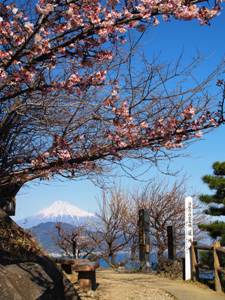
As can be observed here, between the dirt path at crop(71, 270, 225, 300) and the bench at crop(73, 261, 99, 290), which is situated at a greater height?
the bench at crop(73, 261, 99, 290)

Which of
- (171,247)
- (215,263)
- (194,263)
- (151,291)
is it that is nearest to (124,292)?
(151,291)

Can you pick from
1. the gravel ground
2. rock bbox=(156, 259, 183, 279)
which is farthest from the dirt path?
rock bbox=(156, 259, 183, 279)

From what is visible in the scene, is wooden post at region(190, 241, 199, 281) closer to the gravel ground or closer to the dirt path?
the dirt path

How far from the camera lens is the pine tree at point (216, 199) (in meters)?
14.3

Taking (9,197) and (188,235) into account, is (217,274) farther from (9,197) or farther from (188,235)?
(9,197)

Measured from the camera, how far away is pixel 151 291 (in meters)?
10.0

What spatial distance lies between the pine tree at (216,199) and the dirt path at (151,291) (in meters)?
2.51

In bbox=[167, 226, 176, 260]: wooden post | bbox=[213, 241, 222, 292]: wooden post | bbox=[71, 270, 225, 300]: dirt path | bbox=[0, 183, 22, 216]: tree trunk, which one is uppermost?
bbox=[0, 183, 22, 216]: tree trunk

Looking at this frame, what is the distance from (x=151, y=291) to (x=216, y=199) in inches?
217

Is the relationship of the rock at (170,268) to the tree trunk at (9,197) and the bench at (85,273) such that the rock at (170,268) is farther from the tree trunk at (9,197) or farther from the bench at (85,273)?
Result: the tree trunk at (9,197)

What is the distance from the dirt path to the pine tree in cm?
251

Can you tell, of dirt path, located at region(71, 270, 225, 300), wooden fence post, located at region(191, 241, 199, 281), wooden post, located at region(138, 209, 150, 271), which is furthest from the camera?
wooden post, located at region(138, 209, 150, 271)

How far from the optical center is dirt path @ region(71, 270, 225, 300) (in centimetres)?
922

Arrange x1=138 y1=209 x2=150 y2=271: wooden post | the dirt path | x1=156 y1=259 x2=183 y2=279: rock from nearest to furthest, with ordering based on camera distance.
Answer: the dirt path, x1=156 y1=259 x2=183 y2=279: rock, x1=138 y1=209 x2=150 y2=271: wooden post
